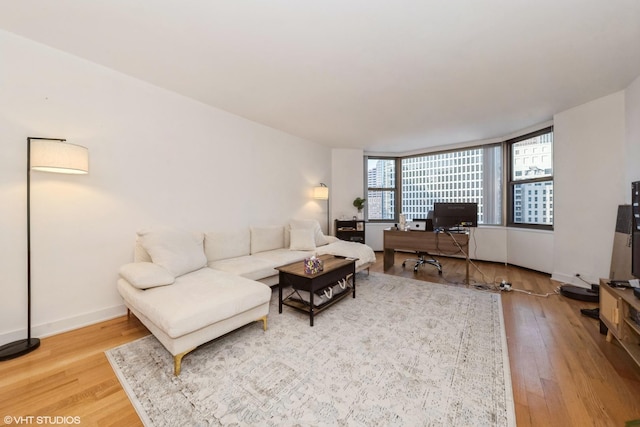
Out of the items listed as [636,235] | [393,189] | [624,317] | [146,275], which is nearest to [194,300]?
[146,275]

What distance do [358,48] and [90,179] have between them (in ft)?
9.28

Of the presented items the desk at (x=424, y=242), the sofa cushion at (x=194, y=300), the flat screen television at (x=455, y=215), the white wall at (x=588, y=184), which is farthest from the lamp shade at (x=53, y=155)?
the white wall at (x=588, y=184)

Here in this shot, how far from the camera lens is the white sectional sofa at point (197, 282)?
5.50ft

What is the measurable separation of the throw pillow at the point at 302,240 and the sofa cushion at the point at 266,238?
0.71 ft

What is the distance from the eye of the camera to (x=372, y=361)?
177 centimetres

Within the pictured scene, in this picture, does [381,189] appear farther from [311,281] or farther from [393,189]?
[311,281]

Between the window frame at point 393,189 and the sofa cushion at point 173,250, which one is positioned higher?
the window frame at point 393,189

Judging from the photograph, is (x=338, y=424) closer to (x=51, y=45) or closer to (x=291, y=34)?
(x=291, y=34)

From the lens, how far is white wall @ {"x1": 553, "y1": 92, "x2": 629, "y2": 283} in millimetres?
3035

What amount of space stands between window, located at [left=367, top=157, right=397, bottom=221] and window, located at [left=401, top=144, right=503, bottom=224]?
0.89ft

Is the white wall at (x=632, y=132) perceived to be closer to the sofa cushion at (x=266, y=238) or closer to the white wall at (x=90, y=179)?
the sofa cushion at (x=266, y=238)

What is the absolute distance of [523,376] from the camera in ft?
5.35

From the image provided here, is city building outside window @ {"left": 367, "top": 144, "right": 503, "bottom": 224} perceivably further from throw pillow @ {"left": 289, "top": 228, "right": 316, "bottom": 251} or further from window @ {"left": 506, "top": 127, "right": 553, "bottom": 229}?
throw pillow @ {"left": 289, "top": 228, "right": 316, "bottom": 251}

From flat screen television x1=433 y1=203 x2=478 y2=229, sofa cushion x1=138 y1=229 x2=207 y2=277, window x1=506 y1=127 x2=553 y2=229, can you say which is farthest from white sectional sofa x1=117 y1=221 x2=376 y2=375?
window x1=506 y1=127 x2=553 y2=229
